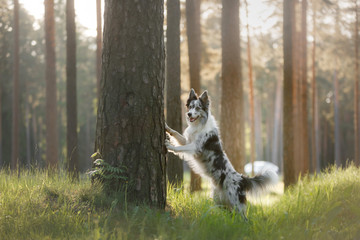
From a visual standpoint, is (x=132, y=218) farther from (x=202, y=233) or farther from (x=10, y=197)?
(x=10, y=197)

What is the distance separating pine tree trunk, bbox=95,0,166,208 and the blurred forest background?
20.4 feet

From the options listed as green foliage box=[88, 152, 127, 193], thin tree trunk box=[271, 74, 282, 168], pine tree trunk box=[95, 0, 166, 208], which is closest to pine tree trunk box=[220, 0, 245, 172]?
pine tree trunk box=[95, 0, 166, 208]

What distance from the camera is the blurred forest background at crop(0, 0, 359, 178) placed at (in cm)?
2206

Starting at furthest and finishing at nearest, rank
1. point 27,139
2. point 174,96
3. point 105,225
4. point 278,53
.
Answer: point 27,139 < point 278,53 < point 174,96 < point 105,225

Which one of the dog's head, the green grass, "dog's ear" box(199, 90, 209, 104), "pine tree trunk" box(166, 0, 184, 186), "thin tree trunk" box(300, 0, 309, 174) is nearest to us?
the green grass

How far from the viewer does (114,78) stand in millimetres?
5832

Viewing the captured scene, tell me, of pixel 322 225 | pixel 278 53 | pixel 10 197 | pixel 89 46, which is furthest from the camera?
pixel 89 46

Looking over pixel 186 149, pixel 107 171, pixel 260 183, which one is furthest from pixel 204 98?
pixel 107 171

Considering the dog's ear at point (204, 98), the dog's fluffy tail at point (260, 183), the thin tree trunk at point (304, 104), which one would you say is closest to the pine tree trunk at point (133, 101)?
the dog's ear at point (204, 98)

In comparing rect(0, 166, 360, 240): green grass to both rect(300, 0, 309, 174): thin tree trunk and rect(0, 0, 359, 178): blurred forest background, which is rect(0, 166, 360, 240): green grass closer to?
rect(0, 0, 359, 178): blurred forest background

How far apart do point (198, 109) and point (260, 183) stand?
6.59 ft

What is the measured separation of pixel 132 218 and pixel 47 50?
560 inches

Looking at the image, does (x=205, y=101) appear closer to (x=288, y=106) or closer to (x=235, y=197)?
(x=235, y=197)

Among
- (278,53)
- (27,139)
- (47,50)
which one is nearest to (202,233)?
(47,50)
